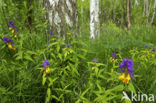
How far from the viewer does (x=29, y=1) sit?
2521 mm

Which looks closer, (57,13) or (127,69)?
(127,69)

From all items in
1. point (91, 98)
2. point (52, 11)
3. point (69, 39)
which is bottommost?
point (91, 98)

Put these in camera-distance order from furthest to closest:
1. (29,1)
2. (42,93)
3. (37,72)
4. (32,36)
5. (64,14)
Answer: (29,1)
(64,14)
(32,36)
(37,72)
(42,93)

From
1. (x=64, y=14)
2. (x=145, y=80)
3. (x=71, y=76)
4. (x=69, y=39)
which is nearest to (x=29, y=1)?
(x=64, y=14)

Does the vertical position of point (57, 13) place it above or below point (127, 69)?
above

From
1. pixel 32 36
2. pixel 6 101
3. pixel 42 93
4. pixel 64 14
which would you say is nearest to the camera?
pixel 6 101

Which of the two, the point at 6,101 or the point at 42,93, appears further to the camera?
the point at 42,93

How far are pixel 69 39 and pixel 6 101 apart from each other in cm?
105

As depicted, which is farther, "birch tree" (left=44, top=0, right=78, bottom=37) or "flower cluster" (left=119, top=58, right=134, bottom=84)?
"birch tree" (left=44, top=0, right=78, bottom=37)

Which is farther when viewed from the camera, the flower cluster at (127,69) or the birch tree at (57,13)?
the birch tree at (57,13)

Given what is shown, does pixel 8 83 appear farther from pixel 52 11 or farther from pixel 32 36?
pixel 52 11

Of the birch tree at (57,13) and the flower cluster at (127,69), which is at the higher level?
the birch tree at (57,13)

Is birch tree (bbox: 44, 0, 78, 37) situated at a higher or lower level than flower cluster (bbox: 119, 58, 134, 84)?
higher

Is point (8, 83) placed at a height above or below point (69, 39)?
below
